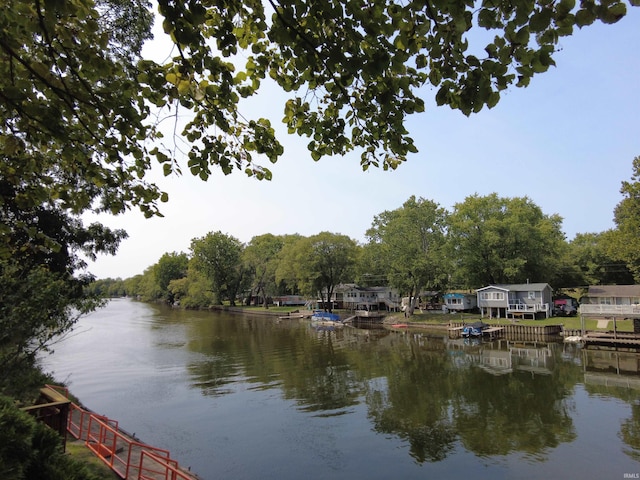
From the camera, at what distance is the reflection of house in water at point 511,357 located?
25.4 meters

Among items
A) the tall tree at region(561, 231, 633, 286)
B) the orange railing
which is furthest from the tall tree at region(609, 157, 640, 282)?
the orange railing

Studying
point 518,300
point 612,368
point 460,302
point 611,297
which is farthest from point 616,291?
point 612,368

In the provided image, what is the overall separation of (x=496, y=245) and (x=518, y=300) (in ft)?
28.0

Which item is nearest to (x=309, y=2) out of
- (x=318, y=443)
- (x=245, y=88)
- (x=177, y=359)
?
(x=245, y=88)

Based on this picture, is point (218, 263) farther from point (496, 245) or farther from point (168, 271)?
point (496, 245)

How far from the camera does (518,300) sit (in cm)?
4544

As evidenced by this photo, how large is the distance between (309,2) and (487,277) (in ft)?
183

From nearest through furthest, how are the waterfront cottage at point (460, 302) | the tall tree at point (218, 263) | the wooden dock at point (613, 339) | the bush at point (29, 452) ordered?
the bush at point (29, 452), the wooden dock at point (613, 339), the waterfront cottage at point (460, 302), the tall tree at point (218, 263)

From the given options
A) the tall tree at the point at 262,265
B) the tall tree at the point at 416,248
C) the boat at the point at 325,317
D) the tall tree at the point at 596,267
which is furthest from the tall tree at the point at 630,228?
the tall tree at the point at 262,265

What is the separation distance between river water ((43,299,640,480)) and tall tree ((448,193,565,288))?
18353 mm

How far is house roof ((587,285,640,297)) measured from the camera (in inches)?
1573

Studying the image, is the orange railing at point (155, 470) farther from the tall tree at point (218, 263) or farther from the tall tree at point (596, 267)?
the tall tree at point (218, 263)

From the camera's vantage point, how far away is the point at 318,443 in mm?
14344

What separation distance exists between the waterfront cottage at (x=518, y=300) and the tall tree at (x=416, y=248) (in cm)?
593
